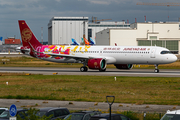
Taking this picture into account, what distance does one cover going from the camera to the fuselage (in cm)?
5431

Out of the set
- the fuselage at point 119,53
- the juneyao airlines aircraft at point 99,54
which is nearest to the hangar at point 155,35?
the juneyao airlines aircraft at point 99,54

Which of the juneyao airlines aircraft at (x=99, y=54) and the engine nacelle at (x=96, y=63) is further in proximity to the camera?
the engine nacelle at (x=96, y=63)

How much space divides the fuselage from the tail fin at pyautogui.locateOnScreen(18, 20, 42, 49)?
66.8 inches

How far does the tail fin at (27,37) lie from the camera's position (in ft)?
216

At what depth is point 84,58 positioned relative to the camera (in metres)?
59.1

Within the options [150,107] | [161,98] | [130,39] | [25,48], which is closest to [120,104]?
[150,107]

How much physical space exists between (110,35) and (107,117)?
125271 mm

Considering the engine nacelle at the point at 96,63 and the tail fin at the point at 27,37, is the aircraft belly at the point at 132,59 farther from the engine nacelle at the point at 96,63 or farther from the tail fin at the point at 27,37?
the tail fin at the point at 27,37

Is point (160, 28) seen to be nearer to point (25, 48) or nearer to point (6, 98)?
point (25, 48)

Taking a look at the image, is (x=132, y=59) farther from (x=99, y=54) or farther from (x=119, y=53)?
(x=99, y=54)

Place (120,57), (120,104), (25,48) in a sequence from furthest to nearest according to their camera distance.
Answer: (25,48) < (120,57) < (120,104)

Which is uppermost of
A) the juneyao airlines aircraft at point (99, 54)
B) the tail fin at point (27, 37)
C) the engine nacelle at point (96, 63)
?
the tail fin at point (27, 37)

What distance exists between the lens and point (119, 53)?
2255 inches

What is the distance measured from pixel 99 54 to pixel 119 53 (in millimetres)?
4442
